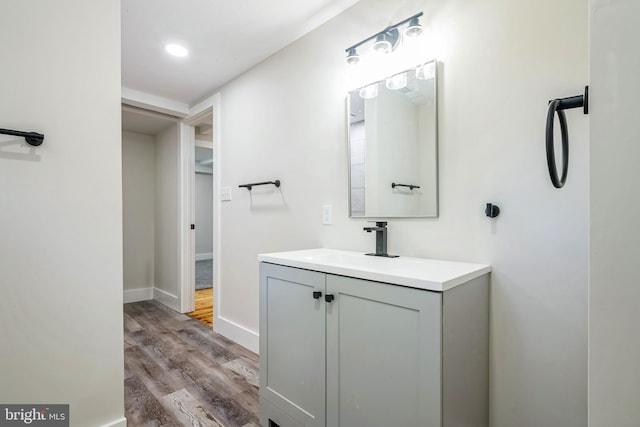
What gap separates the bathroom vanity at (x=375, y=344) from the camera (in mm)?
1054

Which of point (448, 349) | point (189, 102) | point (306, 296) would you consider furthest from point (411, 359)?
point (189, 102)

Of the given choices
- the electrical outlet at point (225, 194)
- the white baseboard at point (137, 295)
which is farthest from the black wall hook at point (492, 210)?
the white baseboard at point (137, 295)

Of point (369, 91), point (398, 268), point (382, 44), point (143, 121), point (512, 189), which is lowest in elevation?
point (398, 268)

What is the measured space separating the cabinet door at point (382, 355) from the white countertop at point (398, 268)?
0.03m

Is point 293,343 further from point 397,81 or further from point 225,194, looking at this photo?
point 225,194

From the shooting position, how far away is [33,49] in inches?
52.6

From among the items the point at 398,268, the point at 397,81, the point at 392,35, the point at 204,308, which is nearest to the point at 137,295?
the point at 204,308

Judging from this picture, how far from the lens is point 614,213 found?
43cm

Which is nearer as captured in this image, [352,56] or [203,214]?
[352,56]

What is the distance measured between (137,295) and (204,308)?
42.5 inches

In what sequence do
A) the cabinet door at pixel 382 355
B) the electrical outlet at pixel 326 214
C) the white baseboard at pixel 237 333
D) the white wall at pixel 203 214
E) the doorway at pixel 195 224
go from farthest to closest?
the white wall at pixel 203 214
the doorway at pixel 195 224
the white baseboard at pixel 237 333
the electrical outlet at pixel 326 214
the cabinet door at pixel 382 355

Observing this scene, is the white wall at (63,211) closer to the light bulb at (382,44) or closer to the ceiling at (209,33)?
the ceiling at (209,33)

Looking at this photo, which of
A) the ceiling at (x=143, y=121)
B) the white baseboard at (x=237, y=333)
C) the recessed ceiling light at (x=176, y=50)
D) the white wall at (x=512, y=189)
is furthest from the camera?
the ceiling at (x=143, y=121)

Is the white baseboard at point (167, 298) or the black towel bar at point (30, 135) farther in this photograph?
the white baseboard at point (167, 298)
